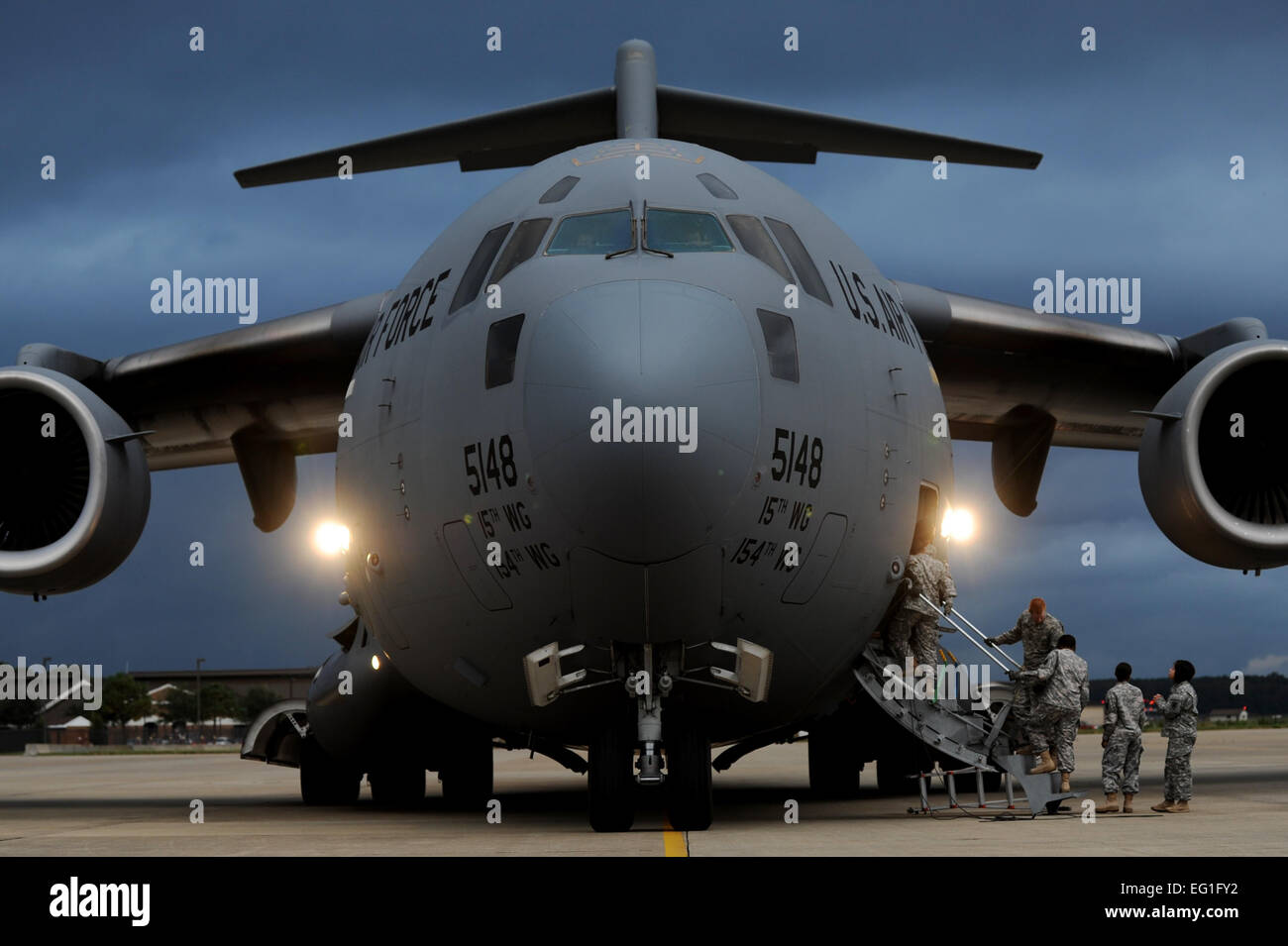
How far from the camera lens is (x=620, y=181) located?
860cm

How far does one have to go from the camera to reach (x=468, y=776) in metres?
12.5

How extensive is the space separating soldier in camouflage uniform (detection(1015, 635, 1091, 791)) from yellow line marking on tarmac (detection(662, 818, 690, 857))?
→ 9.49 feet

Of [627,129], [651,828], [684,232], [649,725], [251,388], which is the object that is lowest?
[651,828]

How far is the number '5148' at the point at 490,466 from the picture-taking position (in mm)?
7465

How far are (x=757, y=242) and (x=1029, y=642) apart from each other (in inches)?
153

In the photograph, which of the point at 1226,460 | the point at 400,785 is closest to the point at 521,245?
the point at 400,785

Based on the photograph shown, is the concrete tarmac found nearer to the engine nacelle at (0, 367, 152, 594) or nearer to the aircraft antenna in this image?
the engine nacelle at (0, 367, 152, 594)

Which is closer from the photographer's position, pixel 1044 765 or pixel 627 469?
pixel 627 469

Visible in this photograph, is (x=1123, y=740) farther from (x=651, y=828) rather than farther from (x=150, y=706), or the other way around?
(x=150, y=706)

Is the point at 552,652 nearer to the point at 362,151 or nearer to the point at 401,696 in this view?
the point at 401,696

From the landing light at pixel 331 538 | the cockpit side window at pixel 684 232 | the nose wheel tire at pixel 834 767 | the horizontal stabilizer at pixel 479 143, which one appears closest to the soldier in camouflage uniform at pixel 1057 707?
the nose wheel tire at pixel 834 767

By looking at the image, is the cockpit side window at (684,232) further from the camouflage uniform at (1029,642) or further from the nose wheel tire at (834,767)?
the nose wheel tire at (834,767)
